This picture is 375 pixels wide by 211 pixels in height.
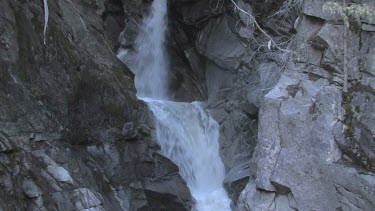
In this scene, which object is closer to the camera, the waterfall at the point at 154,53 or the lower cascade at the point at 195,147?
the lower cascade at the point at 195,147

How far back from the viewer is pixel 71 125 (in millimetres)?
11445

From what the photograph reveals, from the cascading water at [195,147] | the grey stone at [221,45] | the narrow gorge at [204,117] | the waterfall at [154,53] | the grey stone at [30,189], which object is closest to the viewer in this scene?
the grey stone at [30,189]

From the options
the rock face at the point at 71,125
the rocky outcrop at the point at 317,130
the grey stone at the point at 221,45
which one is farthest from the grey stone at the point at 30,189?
the grey stone at the point at 221,45

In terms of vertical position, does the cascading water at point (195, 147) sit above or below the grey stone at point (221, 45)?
below

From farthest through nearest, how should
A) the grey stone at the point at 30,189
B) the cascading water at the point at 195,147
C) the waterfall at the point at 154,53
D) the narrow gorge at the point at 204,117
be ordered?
the waterfall at the point at 154,53 → the cascading water at the point at 195,147 → the narrow gorge at the point at 204,117 → the grey stone at the point at 30,189

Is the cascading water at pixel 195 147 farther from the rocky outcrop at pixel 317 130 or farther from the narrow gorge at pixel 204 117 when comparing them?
the rocky outcrop at pixel 317 130

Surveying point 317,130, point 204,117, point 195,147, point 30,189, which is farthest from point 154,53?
point 30,189

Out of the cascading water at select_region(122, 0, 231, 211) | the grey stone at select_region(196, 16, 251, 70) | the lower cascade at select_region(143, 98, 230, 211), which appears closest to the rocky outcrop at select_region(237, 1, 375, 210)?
the cascading water at select_region(122, 0, 231, 211)

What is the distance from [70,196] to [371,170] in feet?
19.2

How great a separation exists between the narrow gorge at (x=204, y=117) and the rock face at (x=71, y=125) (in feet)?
0.09

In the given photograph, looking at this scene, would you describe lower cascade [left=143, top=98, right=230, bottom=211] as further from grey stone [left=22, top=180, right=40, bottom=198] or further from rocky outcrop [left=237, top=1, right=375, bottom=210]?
grey stone [left=22, top=180, right=40, bottom=198]

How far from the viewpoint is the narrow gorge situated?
945cm

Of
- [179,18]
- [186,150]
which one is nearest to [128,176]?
[186,150]

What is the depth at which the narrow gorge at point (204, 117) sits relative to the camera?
945cm
